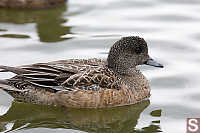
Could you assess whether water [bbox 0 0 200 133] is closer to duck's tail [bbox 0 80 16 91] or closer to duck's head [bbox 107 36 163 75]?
duck's tail [bbox 0 80 16 91]

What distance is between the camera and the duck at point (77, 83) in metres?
8.29

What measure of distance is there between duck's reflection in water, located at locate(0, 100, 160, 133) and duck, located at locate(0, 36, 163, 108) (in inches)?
3.5

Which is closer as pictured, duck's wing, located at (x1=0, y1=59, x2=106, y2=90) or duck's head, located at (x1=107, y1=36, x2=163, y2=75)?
duck's wing, located at (x1=0, y1=59, x2=106, y2=90)

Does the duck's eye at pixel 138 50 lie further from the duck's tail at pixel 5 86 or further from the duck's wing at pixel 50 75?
the duck's tail at pixel 5 86

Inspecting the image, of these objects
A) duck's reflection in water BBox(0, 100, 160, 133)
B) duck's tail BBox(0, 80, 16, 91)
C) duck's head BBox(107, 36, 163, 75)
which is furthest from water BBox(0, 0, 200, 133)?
duck's head BBox(107, 36, 163, 75)

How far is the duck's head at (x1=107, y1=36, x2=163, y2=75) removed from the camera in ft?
28.1

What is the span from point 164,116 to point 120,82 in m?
0.74

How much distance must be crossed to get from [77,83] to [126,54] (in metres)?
0.84

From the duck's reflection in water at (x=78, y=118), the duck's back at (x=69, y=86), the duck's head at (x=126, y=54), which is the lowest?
the duck's reflection in water at (x=78, y=118)

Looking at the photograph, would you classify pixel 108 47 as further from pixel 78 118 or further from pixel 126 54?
pixel 78 118

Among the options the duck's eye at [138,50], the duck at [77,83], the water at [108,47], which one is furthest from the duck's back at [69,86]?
the duck's eye at [138,50]

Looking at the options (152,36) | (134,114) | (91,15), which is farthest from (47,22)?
(134,114)

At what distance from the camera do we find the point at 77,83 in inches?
326

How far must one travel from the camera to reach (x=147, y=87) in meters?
8.76
